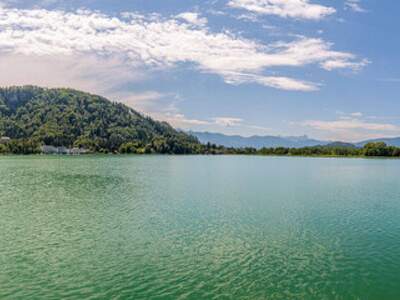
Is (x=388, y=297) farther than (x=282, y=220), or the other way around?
(x=282, y=220)

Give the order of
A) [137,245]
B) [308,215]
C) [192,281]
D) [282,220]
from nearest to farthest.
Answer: [192,281], [137,245], [282,220], [308,215]

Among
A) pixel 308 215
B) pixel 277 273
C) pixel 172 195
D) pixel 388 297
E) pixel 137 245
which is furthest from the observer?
pixel 172 195

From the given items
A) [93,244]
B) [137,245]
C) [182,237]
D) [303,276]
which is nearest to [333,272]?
[303,276]

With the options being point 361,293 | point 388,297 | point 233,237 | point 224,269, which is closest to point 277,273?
point 224,269

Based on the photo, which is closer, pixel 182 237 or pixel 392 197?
pixel 182 237

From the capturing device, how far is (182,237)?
93.4 feet

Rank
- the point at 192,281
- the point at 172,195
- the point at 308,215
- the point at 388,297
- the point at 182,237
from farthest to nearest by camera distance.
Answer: the point at 172,195 < the point at 308,215 < the point at 182,237 < the point at 192,281 < the point at 388,297

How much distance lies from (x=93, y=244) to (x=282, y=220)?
19.4 m

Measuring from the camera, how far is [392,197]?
174 feet

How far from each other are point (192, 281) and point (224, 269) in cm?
265

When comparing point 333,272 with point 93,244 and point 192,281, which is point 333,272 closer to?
point 192,281

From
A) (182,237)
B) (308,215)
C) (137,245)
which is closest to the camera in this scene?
(137,245)

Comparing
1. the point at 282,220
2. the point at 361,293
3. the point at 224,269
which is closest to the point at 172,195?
the point at 282,220

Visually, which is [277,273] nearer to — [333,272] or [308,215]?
[333,272]
